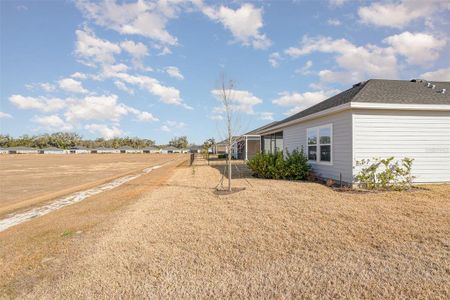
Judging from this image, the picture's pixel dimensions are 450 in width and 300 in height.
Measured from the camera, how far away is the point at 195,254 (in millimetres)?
4336

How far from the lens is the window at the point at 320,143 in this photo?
37.4 ft

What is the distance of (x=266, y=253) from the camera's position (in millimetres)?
4285

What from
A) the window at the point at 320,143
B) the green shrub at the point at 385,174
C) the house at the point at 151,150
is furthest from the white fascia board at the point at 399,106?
the house at the point at 151,150

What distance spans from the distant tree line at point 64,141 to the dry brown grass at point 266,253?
13803 centimetres

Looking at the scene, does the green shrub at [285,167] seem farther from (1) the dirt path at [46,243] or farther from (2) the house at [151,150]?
(2) the house at [151,150]

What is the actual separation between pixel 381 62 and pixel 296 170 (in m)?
12.3

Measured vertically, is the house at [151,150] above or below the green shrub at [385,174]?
above

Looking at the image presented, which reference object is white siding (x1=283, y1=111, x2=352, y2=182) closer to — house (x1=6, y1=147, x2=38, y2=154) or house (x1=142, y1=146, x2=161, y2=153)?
house (x1=142, y1=146, x2=161, y2=153)

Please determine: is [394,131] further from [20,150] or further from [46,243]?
[20,150]

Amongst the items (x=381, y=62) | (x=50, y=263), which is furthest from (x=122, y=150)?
Answer: (x=50, y=263)

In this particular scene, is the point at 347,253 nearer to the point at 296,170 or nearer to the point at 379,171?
the point at 379,171

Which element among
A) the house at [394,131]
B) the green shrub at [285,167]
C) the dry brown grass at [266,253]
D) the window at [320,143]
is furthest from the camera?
the green shrub at [285,167]

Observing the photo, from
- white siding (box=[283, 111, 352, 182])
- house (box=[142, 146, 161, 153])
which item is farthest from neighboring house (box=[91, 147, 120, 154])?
white siding (box=[283, 111, 352, 182])

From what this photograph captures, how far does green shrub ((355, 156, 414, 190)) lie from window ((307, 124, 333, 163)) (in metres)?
1.81
